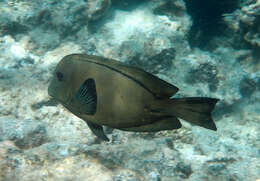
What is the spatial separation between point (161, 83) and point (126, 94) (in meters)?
0.26

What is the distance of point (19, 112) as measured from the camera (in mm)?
3912

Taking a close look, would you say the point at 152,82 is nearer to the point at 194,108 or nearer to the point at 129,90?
the point at 129,90

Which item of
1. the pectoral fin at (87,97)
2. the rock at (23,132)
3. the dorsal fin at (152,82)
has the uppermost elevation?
the dorsal fin at (152,82)

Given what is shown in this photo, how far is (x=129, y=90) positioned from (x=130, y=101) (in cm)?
8

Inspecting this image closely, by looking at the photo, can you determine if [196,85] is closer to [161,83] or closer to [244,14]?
[244,14]

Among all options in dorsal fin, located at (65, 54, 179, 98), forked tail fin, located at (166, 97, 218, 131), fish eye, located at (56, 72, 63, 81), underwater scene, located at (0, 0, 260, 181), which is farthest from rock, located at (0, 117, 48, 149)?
forked tail fin, located at (166, 97, 218, 131)

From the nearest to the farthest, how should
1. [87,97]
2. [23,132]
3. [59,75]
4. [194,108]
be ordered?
[194,108], [87,97], [59,75], [23,132]

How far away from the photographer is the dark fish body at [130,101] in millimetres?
1560

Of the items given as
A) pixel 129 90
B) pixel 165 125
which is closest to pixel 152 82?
pixel 129 90

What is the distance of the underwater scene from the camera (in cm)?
167

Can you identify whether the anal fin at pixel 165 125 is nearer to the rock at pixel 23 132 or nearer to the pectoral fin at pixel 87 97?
the pectoral fin at pixel 87 97

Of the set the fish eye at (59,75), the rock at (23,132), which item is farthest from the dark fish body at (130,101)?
the rock at (23,132)

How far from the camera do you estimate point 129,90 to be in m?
1.64

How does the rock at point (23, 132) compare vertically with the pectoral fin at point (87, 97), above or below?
below
